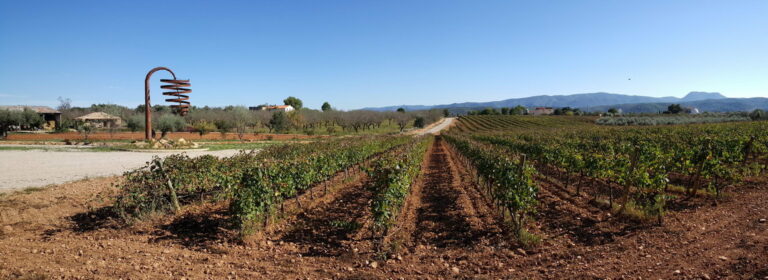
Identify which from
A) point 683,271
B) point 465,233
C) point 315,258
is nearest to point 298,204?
point 315,258

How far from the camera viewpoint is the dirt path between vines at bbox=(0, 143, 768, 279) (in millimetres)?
5133

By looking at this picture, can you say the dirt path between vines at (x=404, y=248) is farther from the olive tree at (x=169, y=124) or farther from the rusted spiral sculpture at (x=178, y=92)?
the olive tree at (x=169, y=124)

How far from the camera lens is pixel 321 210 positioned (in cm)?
911

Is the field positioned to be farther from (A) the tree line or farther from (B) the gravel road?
(A) the tree line

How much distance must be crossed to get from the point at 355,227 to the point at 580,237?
4569mm

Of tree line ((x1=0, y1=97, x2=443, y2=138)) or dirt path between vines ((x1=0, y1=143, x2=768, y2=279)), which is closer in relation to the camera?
dirt path between vines ((x1=0, y1=143, x2=768, y2=279))

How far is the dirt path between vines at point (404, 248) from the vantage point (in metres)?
5.13

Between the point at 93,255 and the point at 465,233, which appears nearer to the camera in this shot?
the point at 93,255

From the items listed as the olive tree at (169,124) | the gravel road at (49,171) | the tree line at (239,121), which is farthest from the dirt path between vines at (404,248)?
the olive tree at (169,124)

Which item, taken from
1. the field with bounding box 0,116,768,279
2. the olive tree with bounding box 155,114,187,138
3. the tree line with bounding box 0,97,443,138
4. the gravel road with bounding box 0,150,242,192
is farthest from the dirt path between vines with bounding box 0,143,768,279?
the olive tree with bounding box 155,114,187,138

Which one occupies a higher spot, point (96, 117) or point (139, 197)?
point (96, 117)

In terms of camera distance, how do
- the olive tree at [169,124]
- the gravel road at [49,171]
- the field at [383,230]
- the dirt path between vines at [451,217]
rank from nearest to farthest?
the field at [383,230] → the dirt path between vines at [451,217] → the gravel road at [49,171] → the olive tree at [169,124]

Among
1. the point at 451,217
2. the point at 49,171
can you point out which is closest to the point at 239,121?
the point at 49,171

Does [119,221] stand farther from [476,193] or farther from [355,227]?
[476,193]
